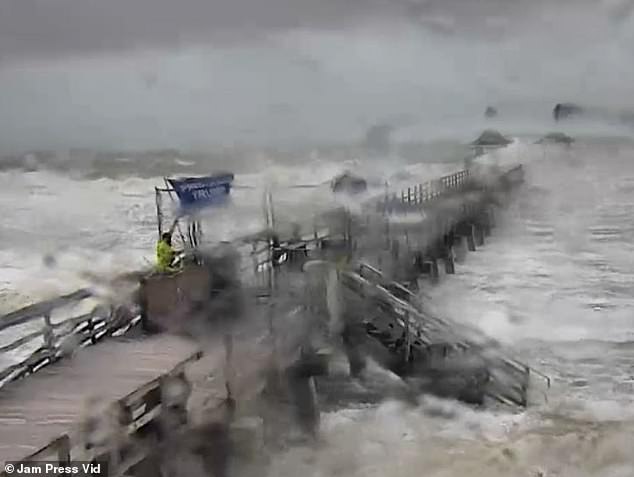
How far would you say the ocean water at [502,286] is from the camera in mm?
4379

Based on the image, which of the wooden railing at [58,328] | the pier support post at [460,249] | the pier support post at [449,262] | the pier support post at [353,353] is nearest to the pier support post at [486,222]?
the pier support post at [460,249]

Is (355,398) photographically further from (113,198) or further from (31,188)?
(113,198)

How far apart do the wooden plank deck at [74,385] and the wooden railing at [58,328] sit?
0.25 feet

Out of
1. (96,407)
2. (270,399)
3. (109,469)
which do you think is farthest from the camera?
(270,399)

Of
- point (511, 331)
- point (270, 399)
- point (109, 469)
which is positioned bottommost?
point (511, 331)

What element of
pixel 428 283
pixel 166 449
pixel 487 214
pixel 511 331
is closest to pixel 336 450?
pixel 166 449

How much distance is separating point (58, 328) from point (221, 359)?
3.25ft

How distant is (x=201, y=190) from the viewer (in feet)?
13.9

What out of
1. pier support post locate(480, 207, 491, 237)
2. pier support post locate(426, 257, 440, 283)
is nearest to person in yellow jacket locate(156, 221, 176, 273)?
pier support post locate(426, 257, 440, 283)

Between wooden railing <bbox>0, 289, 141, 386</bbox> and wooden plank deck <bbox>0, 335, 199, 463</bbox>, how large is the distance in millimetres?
77

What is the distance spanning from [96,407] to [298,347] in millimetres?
1678

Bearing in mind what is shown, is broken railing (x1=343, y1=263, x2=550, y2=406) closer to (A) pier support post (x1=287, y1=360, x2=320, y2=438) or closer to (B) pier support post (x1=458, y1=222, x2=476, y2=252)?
(A) pier support post (x1=287, y1=360, x2=320, y2=438)

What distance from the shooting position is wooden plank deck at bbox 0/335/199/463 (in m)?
2.66

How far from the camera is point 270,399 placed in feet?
12.8
